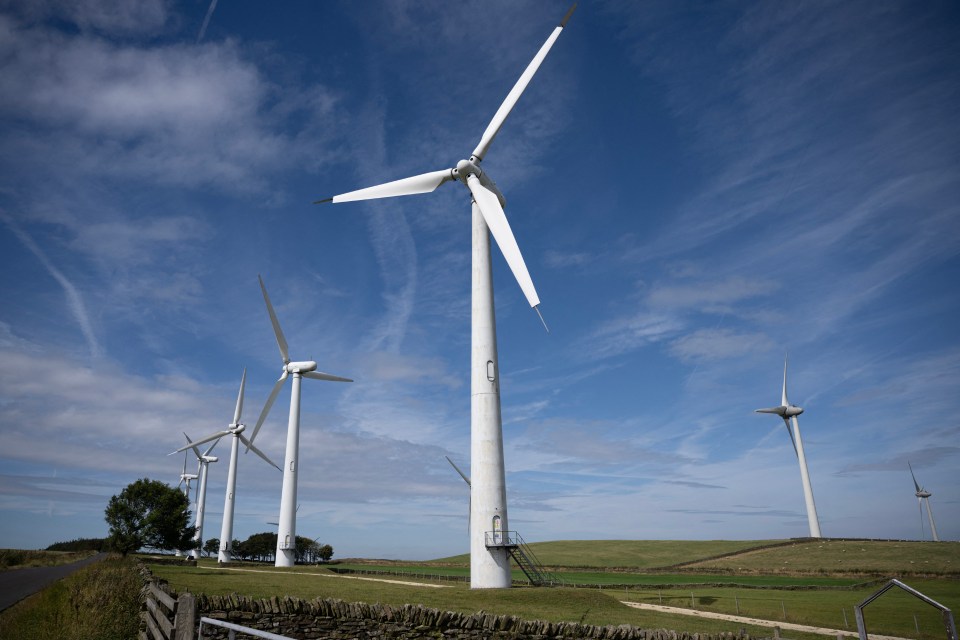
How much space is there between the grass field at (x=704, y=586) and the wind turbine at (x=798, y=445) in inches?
225

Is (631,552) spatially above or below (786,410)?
below

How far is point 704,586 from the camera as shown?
62.0 metres

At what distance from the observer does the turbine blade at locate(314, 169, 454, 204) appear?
4209 centimetres

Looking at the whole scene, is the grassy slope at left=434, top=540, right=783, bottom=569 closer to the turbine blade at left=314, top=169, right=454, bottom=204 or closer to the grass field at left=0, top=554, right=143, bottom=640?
the turbine blade at left=314, top=169, right=454, bottom=204

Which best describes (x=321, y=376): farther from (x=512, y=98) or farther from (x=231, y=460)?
(x=512, y=98)

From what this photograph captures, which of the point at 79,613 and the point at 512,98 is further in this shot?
the point at 512,98

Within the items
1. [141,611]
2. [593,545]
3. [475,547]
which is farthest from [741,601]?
[593,545]

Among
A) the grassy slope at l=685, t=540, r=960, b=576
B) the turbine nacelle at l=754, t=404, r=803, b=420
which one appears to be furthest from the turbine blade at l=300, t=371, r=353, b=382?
the turbine nacelle at l=754, t=404, r=803, b=420

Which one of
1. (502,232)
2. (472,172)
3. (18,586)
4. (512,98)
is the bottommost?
(18,586)

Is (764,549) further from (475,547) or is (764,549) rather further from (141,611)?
(141,611)

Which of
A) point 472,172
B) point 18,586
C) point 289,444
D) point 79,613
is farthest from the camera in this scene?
point 289,444

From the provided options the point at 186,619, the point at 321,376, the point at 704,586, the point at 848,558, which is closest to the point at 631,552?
the point at 848,558

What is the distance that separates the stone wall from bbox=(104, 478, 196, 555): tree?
63.5 meters

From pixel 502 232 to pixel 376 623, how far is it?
23.2 metres
